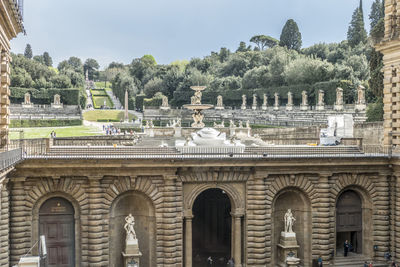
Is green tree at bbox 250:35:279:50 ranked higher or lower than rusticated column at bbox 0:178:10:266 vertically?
higher

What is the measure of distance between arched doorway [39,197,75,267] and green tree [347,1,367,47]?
259 ft

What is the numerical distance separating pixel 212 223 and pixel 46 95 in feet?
185

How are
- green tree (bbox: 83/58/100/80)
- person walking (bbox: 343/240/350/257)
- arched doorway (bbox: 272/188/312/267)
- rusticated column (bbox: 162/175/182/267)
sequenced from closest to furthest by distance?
rusticated column (bbox: 162/175/182/267)
arched doorway (bbox: 272/188/312/267)
person walking (bbox: 343/240/350/257)
green tree (bbox: 83/58/100/80)

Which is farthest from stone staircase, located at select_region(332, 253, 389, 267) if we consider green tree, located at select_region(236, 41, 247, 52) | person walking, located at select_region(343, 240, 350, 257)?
green tree, located at select_region(236, 41, 247, 52)

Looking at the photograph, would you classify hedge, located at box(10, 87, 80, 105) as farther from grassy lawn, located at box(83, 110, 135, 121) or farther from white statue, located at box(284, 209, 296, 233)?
white statue, located at box(284, 209, 296, 233)

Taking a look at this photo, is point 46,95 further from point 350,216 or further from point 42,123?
point 350,216

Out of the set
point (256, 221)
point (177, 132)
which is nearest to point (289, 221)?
point (256, 221)

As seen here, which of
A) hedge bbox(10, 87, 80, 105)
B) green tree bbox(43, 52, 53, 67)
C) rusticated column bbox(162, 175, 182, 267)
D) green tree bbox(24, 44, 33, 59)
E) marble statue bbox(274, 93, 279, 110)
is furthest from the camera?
green tree bbox(24, 44, 33, 59)

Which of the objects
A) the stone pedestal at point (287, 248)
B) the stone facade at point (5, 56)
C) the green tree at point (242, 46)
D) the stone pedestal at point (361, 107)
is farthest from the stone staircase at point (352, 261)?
the green tree at point (242, 46)

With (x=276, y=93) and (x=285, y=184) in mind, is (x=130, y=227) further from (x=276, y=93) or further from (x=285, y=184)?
(x=276, y=93)

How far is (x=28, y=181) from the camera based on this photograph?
2177 centimetres

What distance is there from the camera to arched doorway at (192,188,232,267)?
2859 cm

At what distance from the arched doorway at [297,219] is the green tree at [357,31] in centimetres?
7249

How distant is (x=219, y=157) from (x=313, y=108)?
43.4 metres
